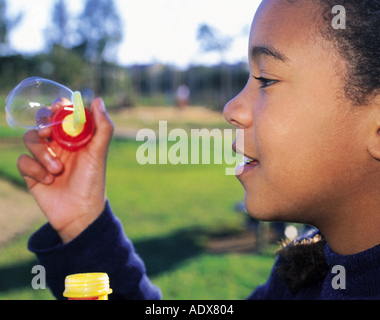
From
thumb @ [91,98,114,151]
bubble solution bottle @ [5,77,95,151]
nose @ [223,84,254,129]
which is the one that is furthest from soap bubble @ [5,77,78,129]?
nose @ [223,84,254,129]

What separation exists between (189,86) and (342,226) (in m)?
36.7

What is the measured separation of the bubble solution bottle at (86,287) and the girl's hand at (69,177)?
1.89 feet

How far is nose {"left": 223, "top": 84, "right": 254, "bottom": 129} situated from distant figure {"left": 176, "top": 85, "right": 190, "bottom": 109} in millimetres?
31123

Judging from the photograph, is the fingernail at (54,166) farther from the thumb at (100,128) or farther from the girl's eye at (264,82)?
the girl's eye at (264,82)

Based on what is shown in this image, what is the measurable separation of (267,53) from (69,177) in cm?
89

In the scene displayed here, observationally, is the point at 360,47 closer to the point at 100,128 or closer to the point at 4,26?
the point at 100,128

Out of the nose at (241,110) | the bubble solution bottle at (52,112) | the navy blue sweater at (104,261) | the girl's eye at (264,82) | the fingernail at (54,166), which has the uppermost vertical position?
the girl's eye at (264,82)

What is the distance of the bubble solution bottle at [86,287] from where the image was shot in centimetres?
100

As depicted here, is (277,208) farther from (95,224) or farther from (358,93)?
(95,224)

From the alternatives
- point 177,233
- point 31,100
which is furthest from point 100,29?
point 31,100

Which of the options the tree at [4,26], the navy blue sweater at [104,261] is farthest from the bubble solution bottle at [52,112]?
the tree at [4,26]

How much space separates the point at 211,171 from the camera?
1082 cm

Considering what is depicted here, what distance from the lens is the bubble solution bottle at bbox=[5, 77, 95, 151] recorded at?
160cm

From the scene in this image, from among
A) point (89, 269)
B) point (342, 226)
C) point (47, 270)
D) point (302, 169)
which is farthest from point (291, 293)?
point (47, 270)
